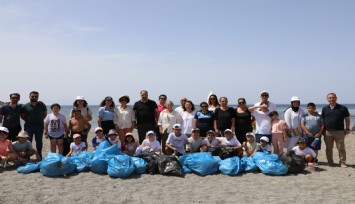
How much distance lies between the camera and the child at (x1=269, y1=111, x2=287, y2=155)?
26.2 ft

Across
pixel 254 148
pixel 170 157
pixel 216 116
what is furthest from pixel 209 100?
pixel 170 157

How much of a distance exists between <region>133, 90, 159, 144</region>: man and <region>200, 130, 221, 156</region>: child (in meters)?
1.51

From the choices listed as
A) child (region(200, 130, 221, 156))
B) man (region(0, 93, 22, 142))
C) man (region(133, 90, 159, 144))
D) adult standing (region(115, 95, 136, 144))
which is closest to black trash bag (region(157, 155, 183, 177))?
child (region(200, 130, 221, 156))

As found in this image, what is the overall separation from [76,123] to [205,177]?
3.45m

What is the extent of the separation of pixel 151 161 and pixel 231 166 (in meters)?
1.70

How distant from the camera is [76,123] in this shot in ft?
26.6

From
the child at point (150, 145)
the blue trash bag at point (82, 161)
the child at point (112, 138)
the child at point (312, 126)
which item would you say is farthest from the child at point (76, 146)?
the child at point (312, 126)

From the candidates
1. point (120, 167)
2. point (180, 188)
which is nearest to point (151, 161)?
point (120, 167)

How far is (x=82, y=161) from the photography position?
7180 millimetres

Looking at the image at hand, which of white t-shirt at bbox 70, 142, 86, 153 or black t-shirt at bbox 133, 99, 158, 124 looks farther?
black t-shirt at bbox 133, 99, 158, 124

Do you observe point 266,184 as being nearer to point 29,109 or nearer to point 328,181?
point 328,181

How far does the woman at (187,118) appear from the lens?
27.3 ft

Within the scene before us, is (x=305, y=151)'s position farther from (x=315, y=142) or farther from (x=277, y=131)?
(x=277, y=131)

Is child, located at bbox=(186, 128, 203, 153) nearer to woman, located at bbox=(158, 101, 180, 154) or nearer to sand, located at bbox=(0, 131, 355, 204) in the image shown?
woman, located at bbox=(158, 101, 180, 154)
